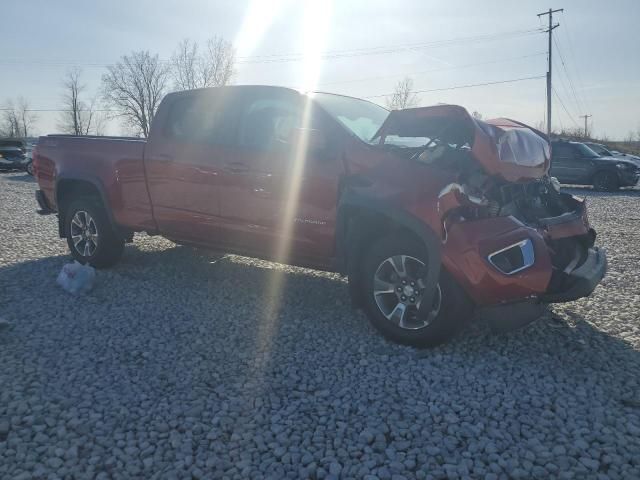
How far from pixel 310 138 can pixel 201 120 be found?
1.68m

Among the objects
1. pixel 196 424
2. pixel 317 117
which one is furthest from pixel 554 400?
pixel 317 117

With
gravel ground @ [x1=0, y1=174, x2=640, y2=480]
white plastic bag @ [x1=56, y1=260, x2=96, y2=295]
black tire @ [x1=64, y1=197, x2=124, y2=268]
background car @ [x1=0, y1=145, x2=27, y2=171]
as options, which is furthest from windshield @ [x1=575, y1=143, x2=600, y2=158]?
background car @ [x1=0, y1=145, x2=27, y2=171]

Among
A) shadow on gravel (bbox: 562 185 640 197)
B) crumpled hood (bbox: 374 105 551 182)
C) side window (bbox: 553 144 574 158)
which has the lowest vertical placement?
shadow on gravel (bbox: 562 185 640 197)

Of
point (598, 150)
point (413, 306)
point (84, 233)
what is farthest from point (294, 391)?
point (598, 150)

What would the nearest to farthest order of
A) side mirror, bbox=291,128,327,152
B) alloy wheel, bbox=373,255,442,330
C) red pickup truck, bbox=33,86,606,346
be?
red pickup truck, bbox=33,86,606,346, alloy wheel, bbox=373,255,442,330, side mirror, bbox=291,128,327,152

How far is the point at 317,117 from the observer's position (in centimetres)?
464

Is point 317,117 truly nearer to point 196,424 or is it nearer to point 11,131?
point 196,424

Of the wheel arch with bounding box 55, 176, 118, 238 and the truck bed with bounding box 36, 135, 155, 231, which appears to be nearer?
the truck bed with bounding box 36, 135, 155, 231

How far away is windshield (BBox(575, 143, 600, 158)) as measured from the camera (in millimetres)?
17672

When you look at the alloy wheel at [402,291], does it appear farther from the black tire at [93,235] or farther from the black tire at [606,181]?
the black tire at [606,181]

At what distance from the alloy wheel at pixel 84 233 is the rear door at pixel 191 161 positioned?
41.7 inches

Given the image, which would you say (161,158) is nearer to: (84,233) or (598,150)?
(84,233)

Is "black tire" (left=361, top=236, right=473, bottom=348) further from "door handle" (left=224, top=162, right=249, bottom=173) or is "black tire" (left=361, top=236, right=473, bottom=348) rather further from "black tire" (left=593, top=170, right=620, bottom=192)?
"black tire" (left=593, top=170, right=620, bottom=192)

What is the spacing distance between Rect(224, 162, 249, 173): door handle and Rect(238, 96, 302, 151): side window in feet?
0.63
